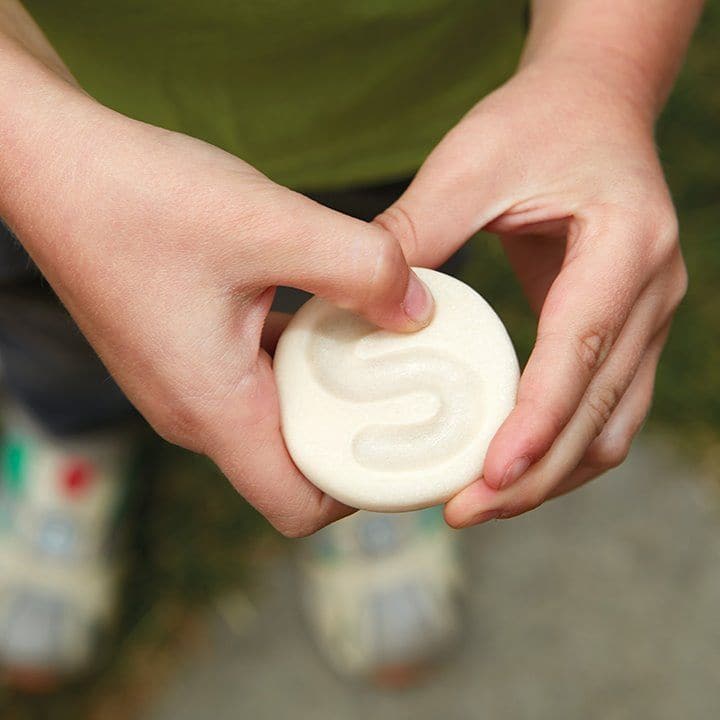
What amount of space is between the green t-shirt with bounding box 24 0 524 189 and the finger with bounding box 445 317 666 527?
386 millimetres

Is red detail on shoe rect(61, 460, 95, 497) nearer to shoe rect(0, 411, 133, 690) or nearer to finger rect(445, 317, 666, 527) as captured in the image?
shoe rect(0, 411, 133, 690)

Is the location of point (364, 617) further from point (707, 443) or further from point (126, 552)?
point (707, 443)

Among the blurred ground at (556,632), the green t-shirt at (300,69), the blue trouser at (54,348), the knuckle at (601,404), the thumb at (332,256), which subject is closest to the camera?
the thumb at (332,256)

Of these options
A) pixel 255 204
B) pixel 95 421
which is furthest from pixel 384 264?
pixel 95 421

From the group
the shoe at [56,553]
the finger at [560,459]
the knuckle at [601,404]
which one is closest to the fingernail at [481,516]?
the finger at [560,459]

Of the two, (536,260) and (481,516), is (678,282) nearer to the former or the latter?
(536,260)

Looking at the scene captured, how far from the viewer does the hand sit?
776 mm

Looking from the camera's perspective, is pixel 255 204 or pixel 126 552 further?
pixel 126 552

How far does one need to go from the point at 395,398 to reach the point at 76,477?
0.92m

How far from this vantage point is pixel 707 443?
1747 millimetres

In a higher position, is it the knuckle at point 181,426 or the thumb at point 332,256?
the thumb at point 332,256

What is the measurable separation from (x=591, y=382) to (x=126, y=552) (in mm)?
1084

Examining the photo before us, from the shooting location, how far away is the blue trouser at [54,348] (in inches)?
46.8

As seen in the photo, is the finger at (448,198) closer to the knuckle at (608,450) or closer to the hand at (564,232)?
the hand at (564,232)
